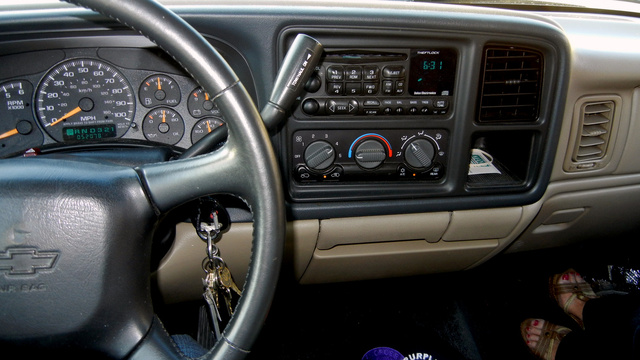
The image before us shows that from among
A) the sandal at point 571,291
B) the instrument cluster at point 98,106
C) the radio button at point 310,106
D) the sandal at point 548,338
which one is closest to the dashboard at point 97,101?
the instrument cluster at point 98,106

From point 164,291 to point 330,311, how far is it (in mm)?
819

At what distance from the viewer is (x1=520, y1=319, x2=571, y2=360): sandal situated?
74.7 inches

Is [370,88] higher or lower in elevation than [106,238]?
higher

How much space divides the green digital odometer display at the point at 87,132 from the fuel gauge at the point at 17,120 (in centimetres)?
8

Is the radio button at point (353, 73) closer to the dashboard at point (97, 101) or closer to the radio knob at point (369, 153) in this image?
the radio knob at point (369, 153)

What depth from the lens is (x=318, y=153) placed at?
4.31 feet

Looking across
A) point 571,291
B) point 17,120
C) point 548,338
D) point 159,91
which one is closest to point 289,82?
point 159,91

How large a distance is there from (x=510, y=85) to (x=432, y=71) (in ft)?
0.79

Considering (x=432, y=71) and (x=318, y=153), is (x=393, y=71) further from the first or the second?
(x=318, y=153)

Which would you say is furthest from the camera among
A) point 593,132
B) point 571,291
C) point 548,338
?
point 571,291

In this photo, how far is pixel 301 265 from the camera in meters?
1.61

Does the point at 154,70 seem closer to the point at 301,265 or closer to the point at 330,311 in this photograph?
the point at 301,265

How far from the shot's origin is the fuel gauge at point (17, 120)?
129 cm

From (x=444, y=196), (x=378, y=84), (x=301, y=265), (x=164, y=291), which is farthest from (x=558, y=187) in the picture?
(x=164, y=291)
